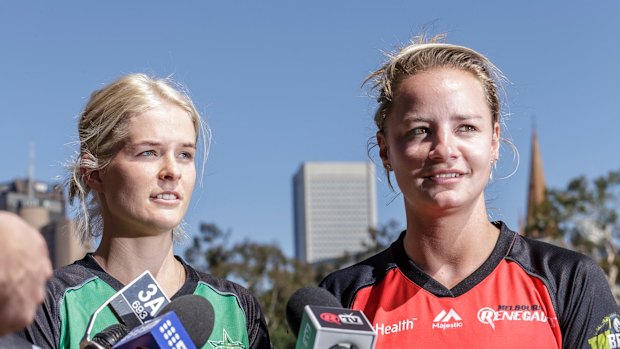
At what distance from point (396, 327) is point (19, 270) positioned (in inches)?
79.3

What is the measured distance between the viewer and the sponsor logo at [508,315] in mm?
3346

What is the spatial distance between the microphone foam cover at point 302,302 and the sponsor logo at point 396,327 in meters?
0.66

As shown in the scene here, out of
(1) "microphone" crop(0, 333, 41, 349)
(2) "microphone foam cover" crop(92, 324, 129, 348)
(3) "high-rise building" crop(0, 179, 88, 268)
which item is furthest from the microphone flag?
(3) "high-rise building" crop(0, 179, 88, 268)

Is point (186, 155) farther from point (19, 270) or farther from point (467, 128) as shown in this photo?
point (19, 270)

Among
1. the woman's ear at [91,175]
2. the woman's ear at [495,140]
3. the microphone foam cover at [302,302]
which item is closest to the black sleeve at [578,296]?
the woman's ear at [495,140]

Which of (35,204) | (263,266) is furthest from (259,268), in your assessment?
(35,204)

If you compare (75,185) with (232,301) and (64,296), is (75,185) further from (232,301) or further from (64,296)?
(232,301)

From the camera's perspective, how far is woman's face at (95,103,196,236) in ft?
12.2

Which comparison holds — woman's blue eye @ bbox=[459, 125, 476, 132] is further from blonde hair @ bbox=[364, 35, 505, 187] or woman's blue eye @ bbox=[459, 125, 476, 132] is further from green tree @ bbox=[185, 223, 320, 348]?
green tree @ bbox=[185, 223, 320, 348]

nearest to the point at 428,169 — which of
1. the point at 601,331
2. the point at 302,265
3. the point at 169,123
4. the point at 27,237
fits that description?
the point at 601,331

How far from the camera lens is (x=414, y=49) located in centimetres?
373

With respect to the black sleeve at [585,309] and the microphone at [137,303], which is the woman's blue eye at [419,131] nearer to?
the black sleeve at [585,309]

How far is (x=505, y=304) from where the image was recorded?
3406 mm

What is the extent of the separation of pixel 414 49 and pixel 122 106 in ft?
4.18
